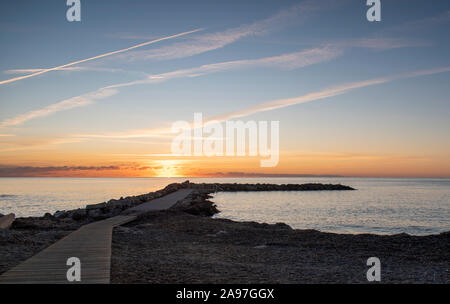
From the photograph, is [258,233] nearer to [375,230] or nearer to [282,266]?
[282,266]

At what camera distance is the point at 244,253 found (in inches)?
389

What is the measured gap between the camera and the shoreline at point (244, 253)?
721 cm

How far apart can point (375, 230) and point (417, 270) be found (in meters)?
12.2

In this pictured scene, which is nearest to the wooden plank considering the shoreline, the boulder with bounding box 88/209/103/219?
the shoreline

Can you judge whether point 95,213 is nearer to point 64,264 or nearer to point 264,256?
point 264,256

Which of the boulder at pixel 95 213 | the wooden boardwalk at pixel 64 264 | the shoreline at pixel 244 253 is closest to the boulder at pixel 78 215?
the boulder at pixel 95 213

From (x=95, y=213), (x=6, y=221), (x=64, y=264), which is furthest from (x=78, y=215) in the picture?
(x=64, y=264)

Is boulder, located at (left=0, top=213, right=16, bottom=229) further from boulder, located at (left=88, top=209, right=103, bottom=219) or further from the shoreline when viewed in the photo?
boulder, located at (left=88, top=209, right=103, bottom=219)

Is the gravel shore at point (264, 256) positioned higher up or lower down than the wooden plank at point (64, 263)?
lower down

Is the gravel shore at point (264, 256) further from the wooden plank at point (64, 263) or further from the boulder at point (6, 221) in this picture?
the boulder at point (6, 221)

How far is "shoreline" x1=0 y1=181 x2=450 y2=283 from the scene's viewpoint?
721 centimetres

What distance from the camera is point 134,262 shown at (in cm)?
817

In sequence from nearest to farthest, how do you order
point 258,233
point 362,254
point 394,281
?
point 394,281 < point 362,254 < point 258,233
